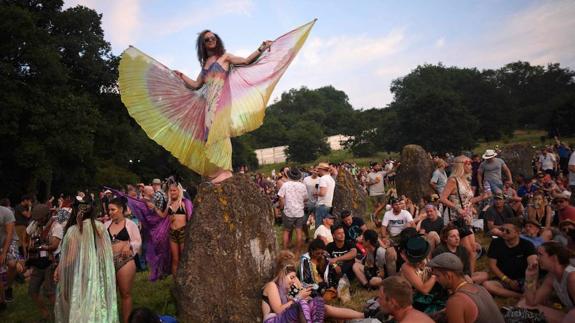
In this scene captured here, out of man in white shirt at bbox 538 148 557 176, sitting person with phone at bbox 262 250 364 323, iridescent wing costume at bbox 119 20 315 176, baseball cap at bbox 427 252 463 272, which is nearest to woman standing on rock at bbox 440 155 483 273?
sitting person with phone at bbox 262 250 364 323

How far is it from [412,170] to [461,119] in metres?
38.4

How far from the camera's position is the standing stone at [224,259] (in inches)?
203

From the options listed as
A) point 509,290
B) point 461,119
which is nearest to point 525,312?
point 509,290

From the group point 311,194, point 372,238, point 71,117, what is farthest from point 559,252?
point 71,117

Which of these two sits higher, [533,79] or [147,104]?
[533,79]

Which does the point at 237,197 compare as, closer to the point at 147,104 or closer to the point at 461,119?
the point at 147,104

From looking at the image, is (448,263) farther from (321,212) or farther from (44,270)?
(44,270)

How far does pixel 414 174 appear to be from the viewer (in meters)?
14.2

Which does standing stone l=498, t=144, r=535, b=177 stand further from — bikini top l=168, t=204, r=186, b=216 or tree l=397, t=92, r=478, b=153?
tree l=397, t=92, r=478, b=153

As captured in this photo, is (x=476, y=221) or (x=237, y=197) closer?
(x=237, y=197)

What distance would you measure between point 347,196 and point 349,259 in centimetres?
470

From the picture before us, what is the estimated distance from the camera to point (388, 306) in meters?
3.92

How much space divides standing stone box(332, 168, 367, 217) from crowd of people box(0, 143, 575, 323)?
2045 mm

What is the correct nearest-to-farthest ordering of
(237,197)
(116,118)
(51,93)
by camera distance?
(237,197), (51,93), (116,118)
